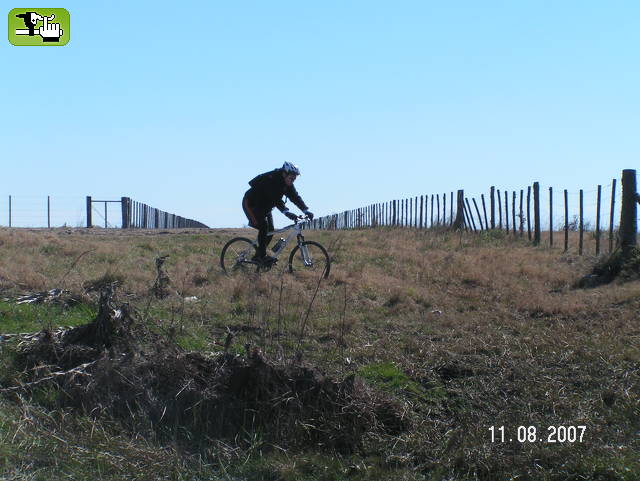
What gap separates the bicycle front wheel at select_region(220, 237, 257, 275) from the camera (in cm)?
1242

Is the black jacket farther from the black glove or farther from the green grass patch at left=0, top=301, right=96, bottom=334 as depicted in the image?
the green grass patch at left=0, top=301, right=96, bottom=334

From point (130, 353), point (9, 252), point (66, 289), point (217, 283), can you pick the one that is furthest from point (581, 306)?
point (9, 252)

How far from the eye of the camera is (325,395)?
6.33 meters

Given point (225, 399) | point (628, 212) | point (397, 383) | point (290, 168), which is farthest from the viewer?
point (628, 212)

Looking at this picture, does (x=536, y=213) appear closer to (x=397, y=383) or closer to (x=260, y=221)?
(x=260, y=221)

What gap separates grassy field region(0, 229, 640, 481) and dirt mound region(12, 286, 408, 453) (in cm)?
1

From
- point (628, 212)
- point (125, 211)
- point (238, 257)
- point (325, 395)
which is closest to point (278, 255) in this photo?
point (238, 257)

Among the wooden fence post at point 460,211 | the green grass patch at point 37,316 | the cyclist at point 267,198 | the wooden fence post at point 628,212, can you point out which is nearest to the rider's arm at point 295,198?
the cyclist at point 267,198

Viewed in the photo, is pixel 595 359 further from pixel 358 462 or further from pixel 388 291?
pixel 388 291

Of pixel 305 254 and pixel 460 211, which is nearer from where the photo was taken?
pixel 305 254

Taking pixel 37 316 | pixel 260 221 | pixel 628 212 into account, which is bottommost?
pixel 37 316

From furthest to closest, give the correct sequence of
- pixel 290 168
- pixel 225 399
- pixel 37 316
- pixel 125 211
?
pixel 125 211, pixel 290 168, pixel 37 316, pixel 225 399

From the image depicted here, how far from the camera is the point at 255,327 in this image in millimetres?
8359

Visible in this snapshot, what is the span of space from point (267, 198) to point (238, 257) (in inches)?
42.8
